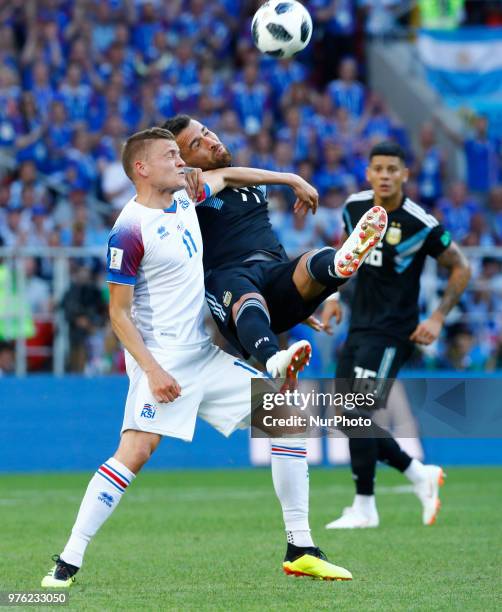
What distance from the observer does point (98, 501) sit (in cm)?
641

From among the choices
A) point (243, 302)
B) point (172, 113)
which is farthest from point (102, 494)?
point (172, 113)

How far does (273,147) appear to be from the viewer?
1922 cm

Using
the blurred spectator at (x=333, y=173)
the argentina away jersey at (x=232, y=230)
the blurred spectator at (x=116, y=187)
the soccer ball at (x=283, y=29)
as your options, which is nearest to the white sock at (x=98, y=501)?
the argentina away jersey at (x=232, y=230)

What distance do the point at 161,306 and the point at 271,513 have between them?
3926mm

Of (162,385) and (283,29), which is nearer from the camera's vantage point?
(162,385)

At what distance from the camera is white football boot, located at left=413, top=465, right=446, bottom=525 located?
9.31m

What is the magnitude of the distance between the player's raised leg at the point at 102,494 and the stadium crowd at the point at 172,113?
8.74m

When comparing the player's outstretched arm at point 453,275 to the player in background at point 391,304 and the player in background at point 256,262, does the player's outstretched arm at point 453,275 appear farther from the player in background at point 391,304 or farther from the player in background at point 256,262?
the player in background at point 256,262

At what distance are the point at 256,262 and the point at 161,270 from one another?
2.87 feet

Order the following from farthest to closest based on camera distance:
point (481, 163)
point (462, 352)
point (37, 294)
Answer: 1. point (481, 163)
2. point (462, 352)
3. point (37, 294)

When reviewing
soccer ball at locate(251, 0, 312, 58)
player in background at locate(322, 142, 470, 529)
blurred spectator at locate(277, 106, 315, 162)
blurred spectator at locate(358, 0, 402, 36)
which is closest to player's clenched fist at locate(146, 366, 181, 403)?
soccer ball at locate(251, 0, 312, 58)

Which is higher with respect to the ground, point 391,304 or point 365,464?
point 391,304

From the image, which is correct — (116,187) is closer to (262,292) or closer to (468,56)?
(468,56)

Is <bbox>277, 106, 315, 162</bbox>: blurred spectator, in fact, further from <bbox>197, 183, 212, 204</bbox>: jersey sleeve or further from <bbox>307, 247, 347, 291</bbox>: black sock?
<bbox>307, 247, 347, 291</bbox>: black sock
